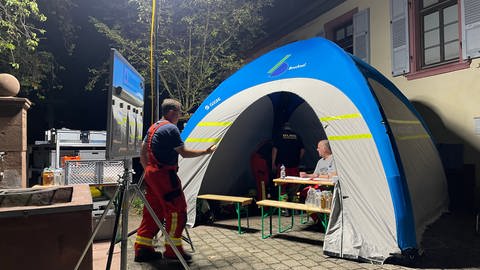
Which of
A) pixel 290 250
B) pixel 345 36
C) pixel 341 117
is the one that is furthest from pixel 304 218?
pixel 345 36

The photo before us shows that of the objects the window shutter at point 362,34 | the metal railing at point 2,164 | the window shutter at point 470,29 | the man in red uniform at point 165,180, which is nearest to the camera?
the metal railing at point 2,164

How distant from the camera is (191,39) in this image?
10.5m

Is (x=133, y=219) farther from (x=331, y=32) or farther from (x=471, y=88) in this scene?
(x=331, y=32)

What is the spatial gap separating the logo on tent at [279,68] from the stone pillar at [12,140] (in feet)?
11.1

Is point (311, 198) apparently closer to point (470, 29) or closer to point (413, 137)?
point (413, 137)

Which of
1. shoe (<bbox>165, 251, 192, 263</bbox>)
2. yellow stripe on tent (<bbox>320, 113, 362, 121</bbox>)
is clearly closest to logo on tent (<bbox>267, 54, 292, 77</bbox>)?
yellow stripe on tent (<bbox>320, 113, 362, 121</bbox>)

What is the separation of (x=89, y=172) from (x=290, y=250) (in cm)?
292

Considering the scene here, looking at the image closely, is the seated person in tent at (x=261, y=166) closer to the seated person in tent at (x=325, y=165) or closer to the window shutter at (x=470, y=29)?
the seated person in tent at (x=325, y=165)

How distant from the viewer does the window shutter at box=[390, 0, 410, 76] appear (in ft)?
26.3

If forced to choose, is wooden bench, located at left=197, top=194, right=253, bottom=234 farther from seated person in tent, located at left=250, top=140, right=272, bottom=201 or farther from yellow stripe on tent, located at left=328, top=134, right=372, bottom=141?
yellow stripe on tent, located at left=328, top=134, right=372, bottom=141

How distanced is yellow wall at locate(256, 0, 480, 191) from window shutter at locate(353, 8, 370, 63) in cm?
9

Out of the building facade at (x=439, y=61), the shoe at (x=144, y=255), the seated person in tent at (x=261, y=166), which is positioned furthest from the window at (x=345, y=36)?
the shoe at (x=144, y=255)

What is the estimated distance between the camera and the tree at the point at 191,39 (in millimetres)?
10242

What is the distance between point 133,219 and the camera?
265 inches
